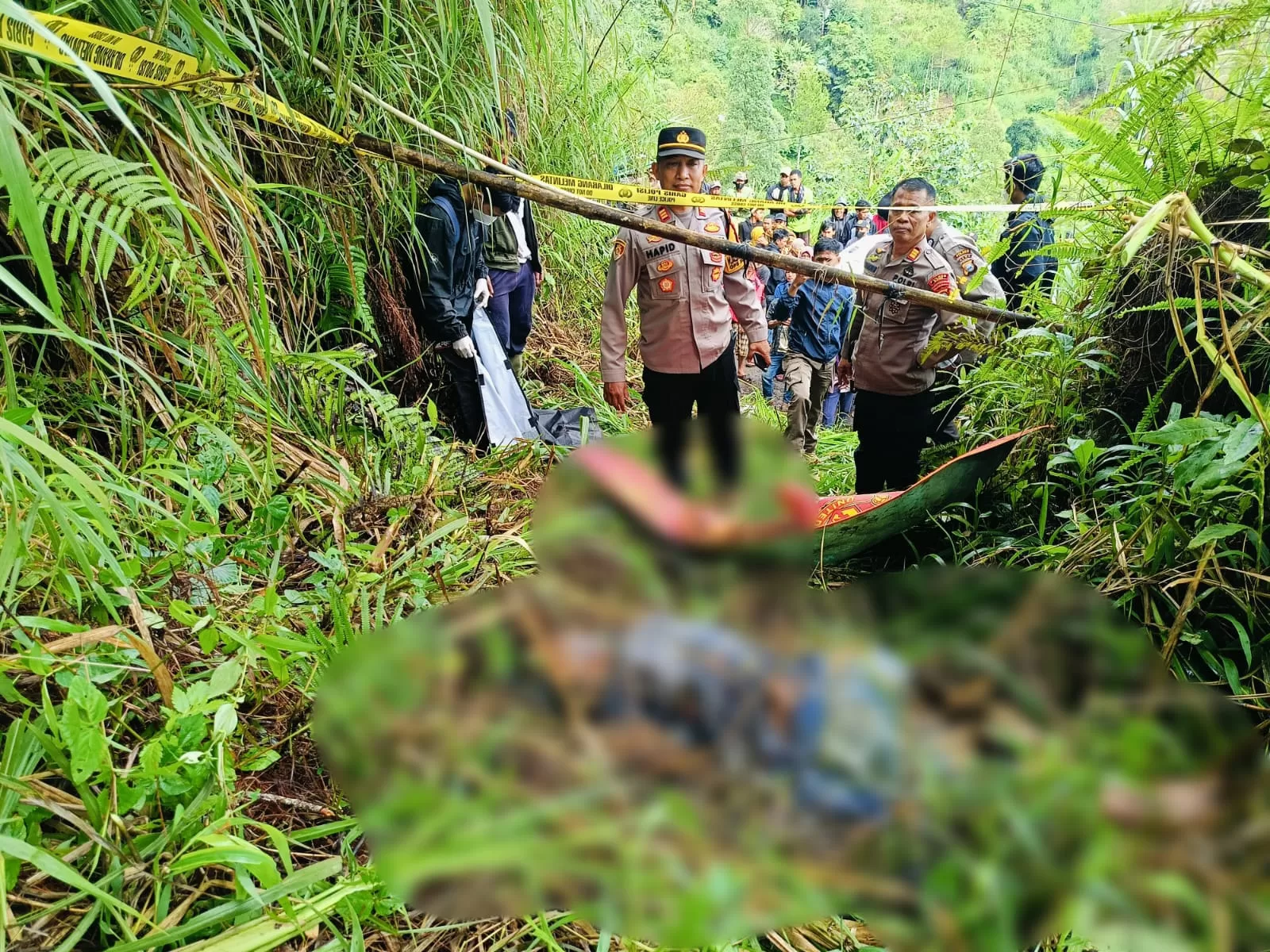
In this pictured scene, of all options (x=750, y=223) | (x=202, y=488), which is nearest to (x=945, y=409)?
(x=202, y=488)

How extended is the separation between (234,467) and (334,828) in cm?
95

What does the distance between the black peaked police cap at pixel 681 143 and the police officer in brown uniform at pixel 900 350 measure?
81 centimetres

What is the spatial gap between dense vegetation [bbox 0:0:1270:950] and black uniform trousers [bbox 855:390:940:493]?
396mm

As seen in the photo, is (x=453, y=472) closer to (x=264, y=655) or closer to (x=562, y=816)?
(x=264, y=655)

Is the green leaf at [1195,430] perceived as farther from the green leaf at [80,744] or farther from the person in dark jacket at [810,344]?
the person in dark jacket at [810,344]

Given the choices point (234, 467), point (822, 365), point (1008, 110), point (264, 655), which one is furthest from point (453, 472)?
point (1008, 110)

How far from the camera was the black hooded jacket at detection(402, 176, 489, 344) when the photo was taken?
310 centimetres

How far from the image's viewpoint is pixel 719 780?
0.35 meters

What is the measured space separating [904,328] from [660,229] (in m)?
0.98

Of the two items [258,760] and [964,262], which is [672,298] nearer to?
[964,262]

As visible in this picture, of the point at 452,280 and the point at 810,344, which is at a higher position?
the point at 452,280

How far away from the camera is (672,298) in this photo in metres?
3.10

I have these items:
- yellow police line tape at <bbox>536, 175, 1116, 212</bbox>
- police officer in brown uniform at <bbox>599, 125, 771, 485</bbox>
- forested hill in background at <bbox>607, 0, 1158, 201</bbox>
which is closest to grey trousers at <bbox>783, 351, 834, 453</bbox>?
police officer in brown uniform at <bbox>599, 125, 771, 485</bbox>

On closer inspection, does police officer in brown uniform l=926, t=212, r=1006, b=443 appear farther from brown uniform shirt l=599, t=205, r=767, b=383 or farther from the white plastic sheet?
the white plastic sheet
